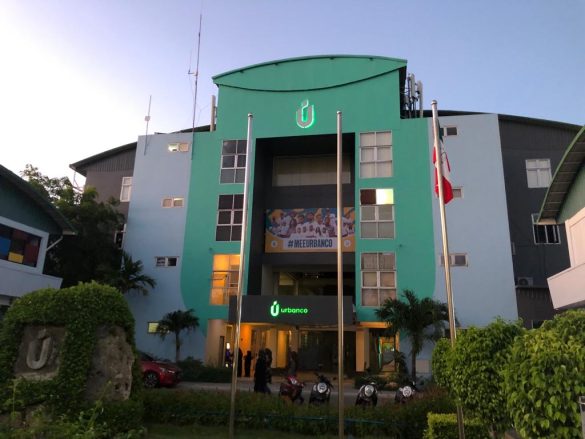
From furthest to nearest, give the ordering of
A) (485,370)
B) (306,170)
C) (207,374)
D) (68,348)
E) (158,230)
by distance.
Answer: (306,170)
(158,230)
(207,374)
(68,348)
(485,370)

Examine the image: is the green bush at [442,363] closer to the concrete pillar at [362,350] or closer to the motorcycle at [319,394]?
the motorcycle at [319,394]

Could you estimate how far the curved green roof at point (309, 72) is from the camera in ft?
90.9

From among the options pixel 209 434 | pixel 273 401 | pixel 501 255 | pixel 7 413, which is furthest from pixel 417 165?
pixel 7 413

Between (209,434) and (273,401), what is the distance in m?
1.88

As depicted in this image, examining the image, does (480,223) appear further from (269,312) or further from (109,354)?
(109,354)

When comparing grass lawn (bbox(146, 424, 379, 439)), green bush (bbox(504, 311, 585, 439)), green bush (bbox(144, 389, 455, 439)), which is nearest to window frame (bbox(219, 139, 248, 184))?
green bush (bbox(144, 389, 455, 439))

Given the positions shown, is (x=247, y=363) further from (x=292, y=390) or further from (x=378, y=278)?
(x=292, y=390)

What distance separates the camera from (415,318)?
871 inches

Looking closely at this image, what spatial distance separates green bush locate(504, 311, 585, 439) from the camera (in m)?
4.55

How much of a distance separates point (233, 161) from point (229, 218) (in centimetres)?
338

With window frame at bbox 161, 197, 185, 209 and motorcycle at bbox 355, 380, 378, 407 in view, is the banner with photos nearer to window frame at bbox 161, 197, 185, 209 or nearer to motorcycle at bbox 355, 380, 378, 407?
window frame at bbox 161, 197, 185, 209

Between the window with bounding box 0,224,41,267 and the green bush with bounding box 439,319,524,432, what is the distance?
59.8ft

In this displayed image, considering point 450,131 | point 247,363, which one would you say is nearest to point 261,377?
point 247,363

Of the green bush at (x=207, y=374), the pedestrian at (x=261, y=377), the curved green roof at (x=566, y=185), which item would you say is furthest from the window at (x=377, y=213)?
the pedestrian at (x=261, y=377)
